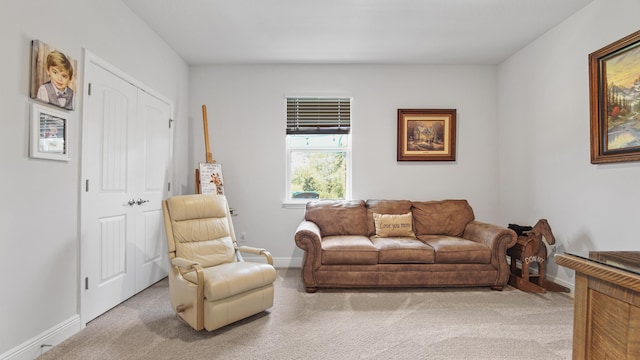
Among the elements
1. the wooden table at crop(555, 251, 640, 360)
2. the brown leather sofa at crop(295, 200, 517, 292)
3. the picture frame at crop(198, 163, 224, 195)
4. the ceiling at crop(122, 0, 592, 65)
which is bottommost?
the brown leather sofa at crop(295, 200, 517, 292)

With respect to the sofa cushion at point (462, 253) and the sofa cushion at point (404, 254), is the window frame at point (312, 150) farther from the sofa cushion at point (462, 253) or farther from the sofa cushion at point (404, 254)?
the sofa cushion at point (462, 253)

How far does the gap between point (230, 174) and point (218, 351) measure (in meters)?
2.57

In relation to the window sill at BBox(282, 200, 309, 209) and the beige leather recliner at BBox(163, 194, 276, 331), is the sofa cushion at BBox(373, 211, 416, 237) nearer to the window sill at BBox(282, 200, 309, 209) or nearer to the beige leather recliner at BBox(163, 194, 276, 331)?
the window sill at BBox(282, 200, 309, 209)

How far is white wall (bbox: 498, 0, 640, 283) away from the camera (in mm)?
2594

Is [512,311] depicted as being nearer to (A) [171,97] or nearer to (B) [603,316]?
(B) [603,316]

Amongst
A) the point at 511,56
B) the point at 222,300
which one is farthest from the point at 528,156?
the point at 222,300

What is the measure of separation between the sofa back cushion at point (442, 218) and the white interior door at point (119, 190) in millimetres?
3128

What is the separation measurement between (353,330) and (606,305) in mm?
Result: 1816

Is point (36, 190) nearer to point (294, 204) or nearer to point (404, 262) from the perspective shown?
point (294, 204)

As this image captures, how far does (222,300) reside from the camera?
2303mm

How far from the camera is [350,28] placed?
3264 millimetres

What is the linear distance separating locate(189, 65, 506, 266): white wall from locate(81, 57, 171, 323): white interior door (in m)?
0.91

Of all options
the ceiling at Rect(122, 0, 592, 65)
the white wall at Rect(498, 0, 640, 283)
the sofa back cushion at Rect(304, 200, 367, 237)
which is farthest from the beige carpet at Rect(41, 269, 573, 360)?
the ceiling at Rect(122, 0, 592, 65)

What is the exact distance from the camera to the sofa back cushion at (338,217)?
3818 mm
